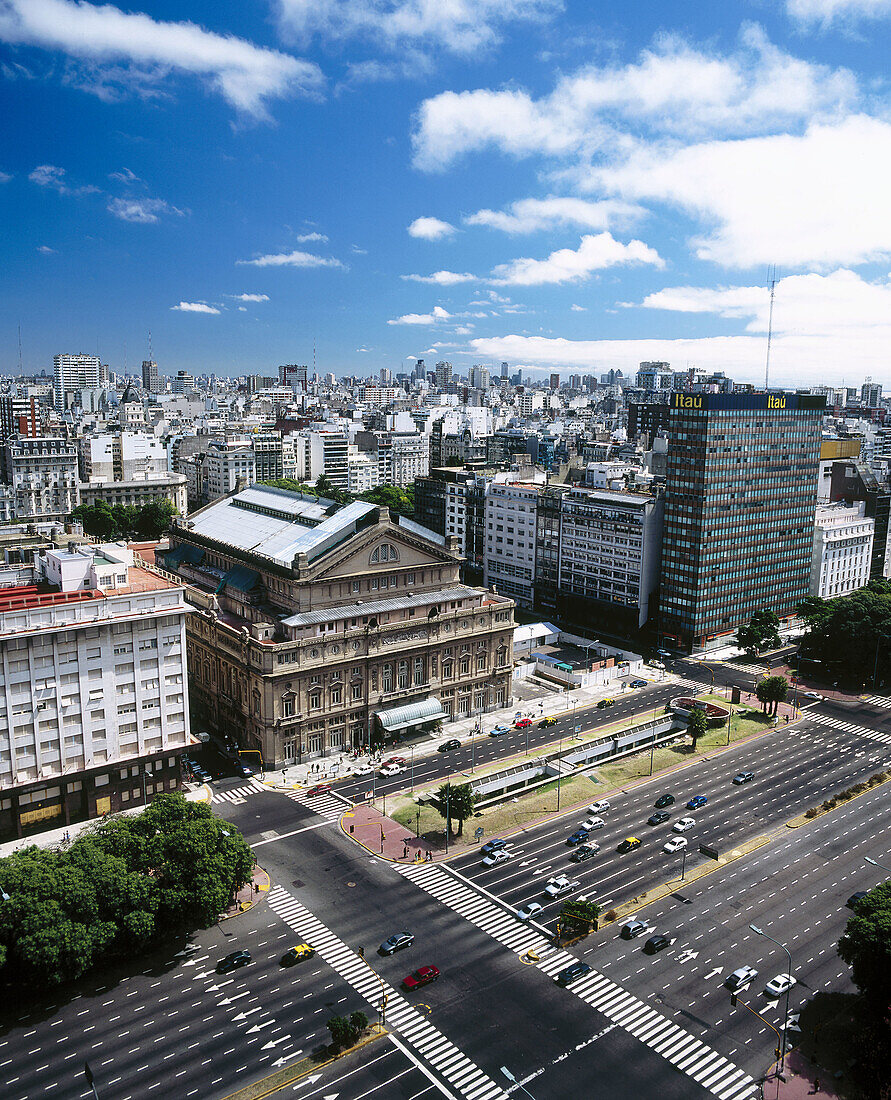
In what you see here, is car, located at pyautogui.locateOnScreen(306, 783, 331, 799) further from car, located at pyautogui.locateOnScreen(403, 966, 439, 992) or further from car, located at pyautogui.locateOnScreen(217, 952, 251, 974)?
car, located at pyautogui.locateOnScreen(403, 966, 439, 992)

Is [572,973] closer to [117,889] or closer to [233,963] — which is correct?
[233,963]

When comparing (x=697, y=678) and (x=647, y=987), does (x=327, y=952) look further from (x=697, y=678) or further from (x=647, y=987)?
(x=697, y=678)

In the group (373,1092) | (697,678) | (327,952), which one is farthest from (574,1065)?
(697,678)

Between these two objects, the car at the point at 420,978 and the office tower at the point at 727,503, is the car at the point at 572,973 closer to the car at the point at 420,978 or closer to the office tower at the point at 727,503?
the car at the point at 420,978

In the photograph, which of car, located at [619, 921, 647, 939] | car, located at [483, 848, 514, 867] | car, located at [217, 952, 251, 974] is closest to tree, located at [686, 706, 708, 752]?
car, located at [483, 848, 514, 867]

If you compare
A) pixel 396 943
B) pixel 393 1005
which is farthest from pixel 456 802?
pixel 393 1005

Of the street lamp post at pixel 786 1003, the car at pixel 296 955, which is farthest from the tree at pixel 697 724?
the car at pixel 296 955
